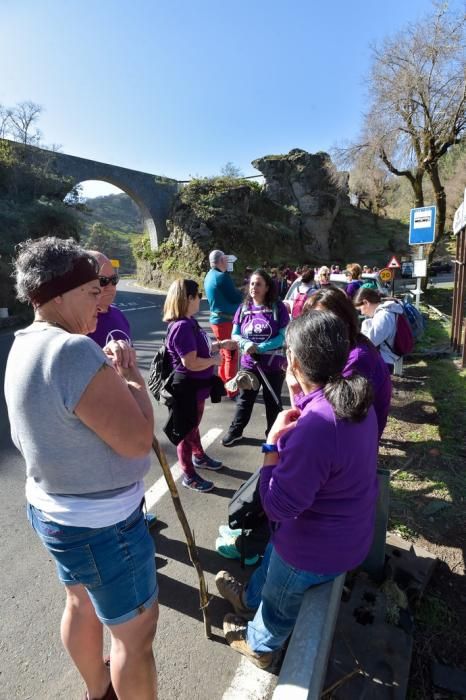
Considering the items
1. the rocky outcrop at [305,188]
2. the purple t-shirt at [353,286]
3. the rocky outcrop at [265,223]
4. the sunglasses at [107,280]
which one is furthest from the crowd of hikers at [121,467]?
the rocky outcrop at [305,188]

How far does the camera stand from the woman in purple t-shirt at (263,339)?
397 cm

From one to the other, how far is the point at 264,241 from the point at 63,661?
2689 centimetres

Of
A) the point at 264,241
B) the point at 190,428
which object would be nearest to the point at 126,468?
the point at 190,428

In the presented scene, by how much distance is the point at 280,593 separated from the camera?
1.66 m

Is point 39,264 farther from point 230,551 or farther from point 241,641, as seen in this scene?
point 230,551

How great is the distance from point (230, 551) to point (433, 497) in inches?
72.1

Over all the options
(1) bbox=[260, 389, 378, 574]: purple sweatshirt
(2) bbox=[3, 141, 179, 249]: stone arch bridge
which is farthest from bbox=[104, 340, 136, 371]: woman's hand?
(2) bbox=[3, 141, 179, 249]: stone arch bridge

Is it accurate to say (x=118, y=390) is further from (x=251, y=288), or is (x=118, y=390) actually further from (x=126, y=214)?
(x=126, y=214)

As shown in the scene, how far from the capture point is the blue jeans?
5.25ft

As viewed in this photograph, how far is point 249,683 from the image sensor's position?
190 cm

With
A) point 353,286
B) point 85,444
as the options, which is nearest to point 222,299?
point 353,286

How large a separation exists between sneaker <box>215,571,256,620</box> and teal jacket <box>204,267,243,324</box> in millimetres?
4093

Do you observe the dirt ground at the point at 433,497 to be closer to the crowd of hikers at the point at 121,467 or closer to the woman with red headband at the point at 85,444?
the crowd of hikers at the point at 121,467

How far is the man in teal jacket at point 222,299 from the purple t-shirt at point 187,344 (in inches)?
89.8
